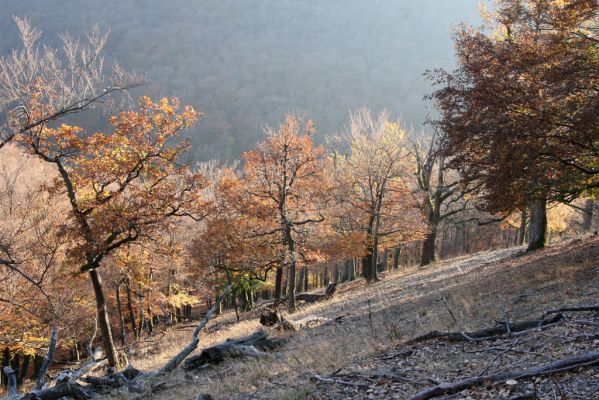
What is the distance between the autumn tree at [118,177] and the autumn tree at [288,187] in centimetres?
704

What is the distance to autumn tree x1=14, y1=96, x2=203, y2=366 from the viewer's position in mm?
15055

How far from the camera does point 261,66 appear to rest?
182750mm

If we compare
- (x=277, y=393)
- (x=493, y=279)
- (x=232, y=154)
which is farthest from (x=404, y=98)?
(x=277, y=393)

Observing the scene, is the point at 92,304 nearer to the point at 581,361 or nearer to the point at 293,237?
the point at 293,237

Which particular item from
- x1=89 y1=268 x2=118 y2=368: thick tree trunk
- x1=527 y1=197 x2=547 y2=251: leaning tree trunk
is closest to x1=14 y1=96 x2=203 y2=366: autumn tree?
x1=89 y1=268 x2=118 y2=368: thick tree trunk

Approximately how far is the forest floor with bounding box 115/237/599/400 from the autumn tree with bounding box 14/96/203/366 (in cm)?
445

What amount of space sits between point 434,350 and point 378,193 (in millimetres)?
22386

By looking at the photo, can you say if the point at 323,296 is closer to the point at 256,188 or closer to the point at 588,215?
the point at 256,188

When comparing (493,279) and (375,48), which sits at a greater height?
(375,48)

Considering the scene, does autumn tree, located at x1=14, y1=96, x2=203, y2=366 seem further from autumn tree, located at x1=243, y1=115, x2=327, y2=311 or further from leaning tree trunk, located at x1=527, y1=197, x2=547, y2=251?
leaning tree trunk, located at x1=527, y1=197, x2=547, y2=251

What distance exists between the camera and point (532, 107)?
34.1 ft

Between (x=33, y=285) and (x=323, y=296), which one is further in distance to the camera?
(x=323, y=296)

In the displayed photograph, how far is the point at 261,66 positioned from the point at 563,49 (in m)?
181

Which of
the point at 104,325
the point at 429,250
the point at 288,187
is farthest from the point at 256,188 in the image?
the point at 429,250
